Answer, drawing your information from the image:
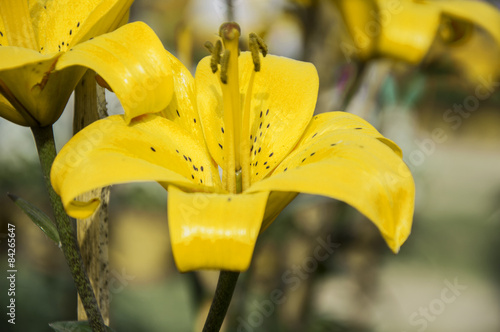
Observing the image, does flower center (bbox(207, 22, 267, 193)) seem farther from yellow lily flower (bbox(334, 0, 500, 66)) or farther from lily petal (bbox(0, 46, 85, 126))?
yellow lily flower (bbox(334, 0, 500, 66))

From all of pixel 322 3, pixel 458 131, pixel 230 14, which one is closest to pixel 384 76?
pixel 322 3

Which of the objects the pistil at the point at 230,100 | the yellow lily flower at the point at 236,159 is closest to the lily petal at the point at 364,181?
the yellow lily flower at the point at 236,159

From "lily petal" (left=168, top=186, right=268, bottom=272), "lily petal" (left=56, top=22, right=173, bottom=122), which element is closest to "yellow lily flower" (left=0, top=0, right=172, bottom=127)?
"lily petal" (left=56, top=22, right=173, bottom=122)

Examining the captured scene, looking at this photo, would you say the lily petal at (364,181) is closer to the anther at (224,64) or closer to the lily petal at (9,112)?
the anther at (224,64)

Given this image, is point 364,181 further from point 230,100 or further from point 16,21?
point 16,21

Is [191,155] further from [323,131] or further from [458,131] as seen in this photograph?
[458,131]

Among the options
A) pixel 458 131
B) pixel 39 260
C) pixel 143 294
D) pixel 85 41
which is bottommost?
pixel 458 131
